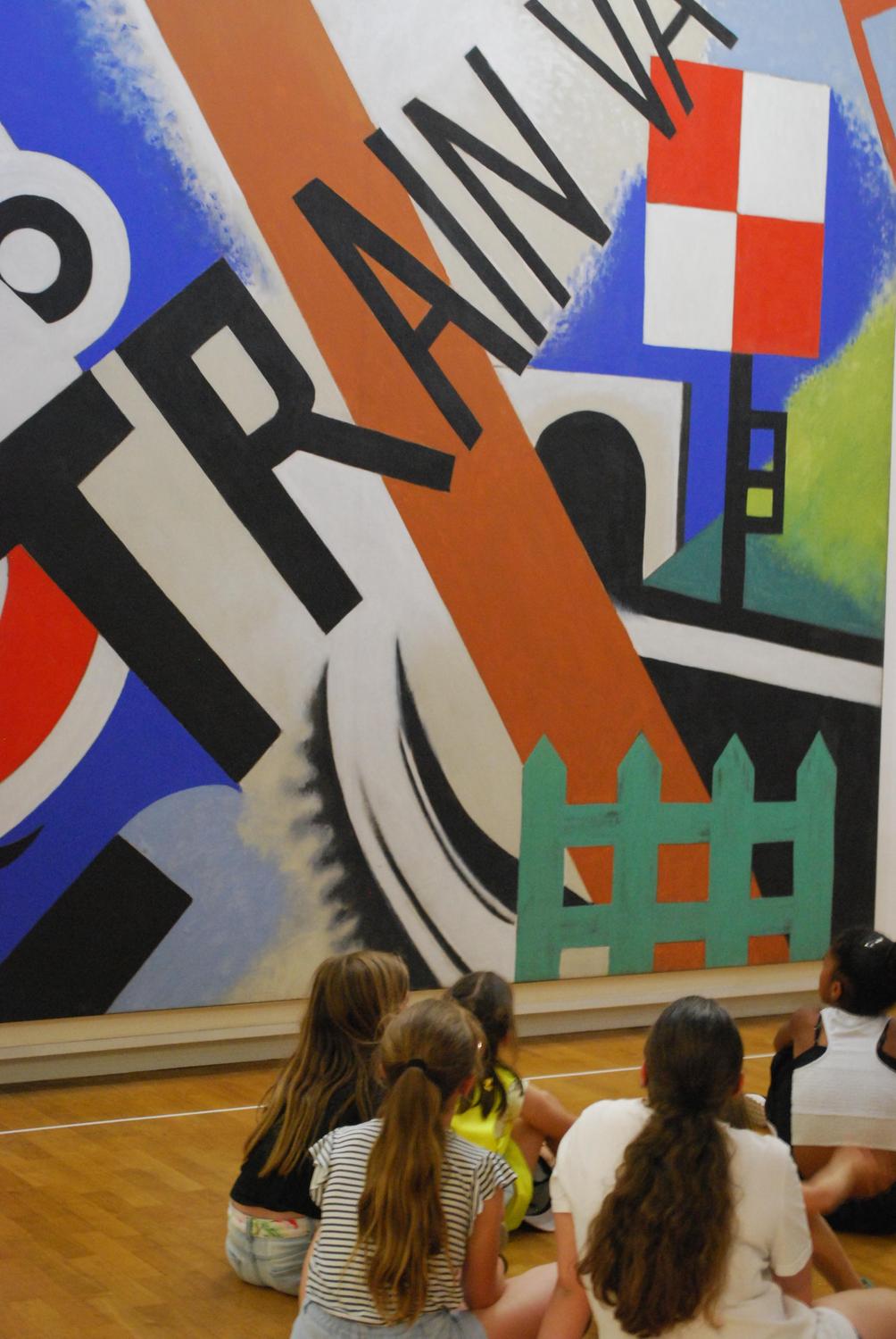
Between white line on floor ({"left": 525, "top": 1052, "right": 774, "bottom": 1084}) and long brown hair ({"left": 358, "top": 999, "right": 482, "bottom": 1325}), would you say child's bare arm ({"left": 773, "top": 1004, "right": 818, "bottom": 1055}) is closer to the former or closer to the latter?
white line on floor ({"left": 525, "top": 1052, "right": 774, "bottom": 1084})

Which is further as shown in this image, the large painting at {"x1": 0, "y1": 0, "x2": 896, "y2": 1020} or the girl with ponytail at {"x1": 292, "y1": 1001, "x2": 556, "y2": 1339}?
the large painting at {"x1": 0, "y1": 0, "x2": 896, "y2": 1020}

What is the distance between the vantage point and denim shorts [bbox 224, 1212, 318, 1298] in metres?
2.54

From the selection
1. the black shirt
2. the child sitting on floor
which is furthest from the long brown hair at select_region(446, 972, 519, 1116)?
the black shirt

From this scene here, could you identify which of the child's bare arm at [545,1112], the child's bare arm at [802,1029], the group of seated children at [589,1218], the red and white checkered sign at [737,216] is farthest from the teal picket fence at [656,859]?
the group of seated children at [589,1218]

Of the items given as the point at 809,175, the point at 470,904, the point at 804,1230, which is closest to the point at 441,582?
the point at 470,904

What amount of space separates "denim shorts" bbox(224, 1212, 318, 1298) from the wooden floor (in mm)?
37

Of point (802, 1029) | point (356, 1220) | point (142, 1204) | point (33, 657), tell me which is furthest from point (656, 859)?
point (356, 1220)

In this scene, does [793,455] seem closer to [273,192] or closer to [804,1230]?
[273,192]

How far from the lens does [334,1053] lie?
8.21 feet

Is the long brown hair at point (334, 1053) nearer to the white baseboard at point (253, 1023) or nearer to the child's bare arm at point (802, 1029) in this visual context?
the child's bare arm at point (802, 1029)

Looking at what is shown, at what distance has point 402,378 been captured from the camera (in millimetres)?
4211

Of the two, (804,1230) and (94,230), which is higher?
(94,230)

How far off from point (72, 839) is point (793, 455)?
2533mm

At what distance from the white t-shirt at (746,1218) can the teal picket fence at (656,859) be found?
2.59 m
